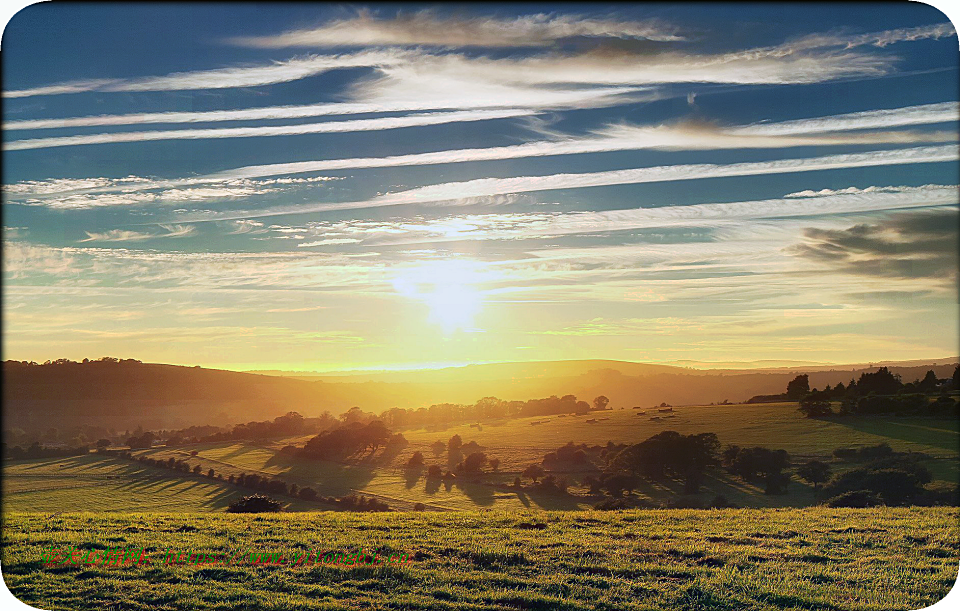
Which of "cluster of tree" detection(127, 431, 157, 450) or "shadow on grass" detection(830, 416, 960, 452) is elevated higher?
"shadow on grass" detection(830, 416, 960, 452)

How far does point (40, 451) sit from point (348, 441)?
16664 mm

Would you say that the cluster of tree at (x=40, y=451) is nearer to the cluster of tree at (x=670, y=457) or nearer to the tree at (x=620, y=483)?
the tree at (x=620, y=483)

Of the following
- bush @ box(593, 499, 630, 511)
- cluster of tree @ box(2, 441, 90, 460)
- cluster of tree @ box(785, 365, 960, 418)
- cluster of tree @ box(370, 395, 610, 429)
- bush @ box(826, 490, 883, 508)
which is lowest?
bush @ box(593, 499, 630, 511)

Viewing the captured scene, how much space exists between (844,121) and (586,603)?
50.6 ft

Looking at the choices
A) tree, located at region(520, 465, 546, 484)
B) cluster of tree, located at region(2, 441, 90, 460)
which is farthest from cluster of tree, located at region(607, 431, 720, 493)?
cluster of tree, located at region(2, 441, 90, 460)

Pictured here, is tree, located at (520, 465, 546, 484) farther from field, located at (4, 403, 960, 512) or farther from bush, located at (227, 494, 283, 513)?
bush, located at (227, 494, 283, 513)

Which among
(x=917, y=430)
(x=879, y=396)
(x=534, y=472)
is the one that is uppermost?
(x=879, y=396)

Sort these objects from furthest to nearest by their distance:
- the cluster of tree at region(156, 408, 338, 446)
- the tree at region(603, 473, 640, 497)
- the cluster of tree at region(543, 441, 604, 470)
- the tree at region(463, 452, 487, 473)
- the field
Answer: the cluster of tree at region(156, 408, 338, 446) → the tree at region(463, 452, 487, 473) → the cluster of tree at region(543, 441, 604, 470) → the tree at region(603, 473, 640, 497) → the field

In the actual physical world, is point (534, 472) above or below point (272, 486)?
above

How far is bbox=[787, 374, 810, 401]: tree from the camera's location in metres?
32.3

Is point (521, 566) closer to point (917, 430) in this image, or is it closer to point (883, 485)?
point (883, 485)

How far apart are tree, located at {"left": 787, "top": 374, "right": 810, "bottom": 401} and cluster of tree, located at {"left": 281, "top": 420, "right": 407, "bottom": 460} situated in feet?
73.3

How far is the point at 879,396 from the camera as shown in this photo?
31.0m

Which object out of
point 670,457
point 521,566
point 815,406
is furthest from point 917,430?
point 521,566
